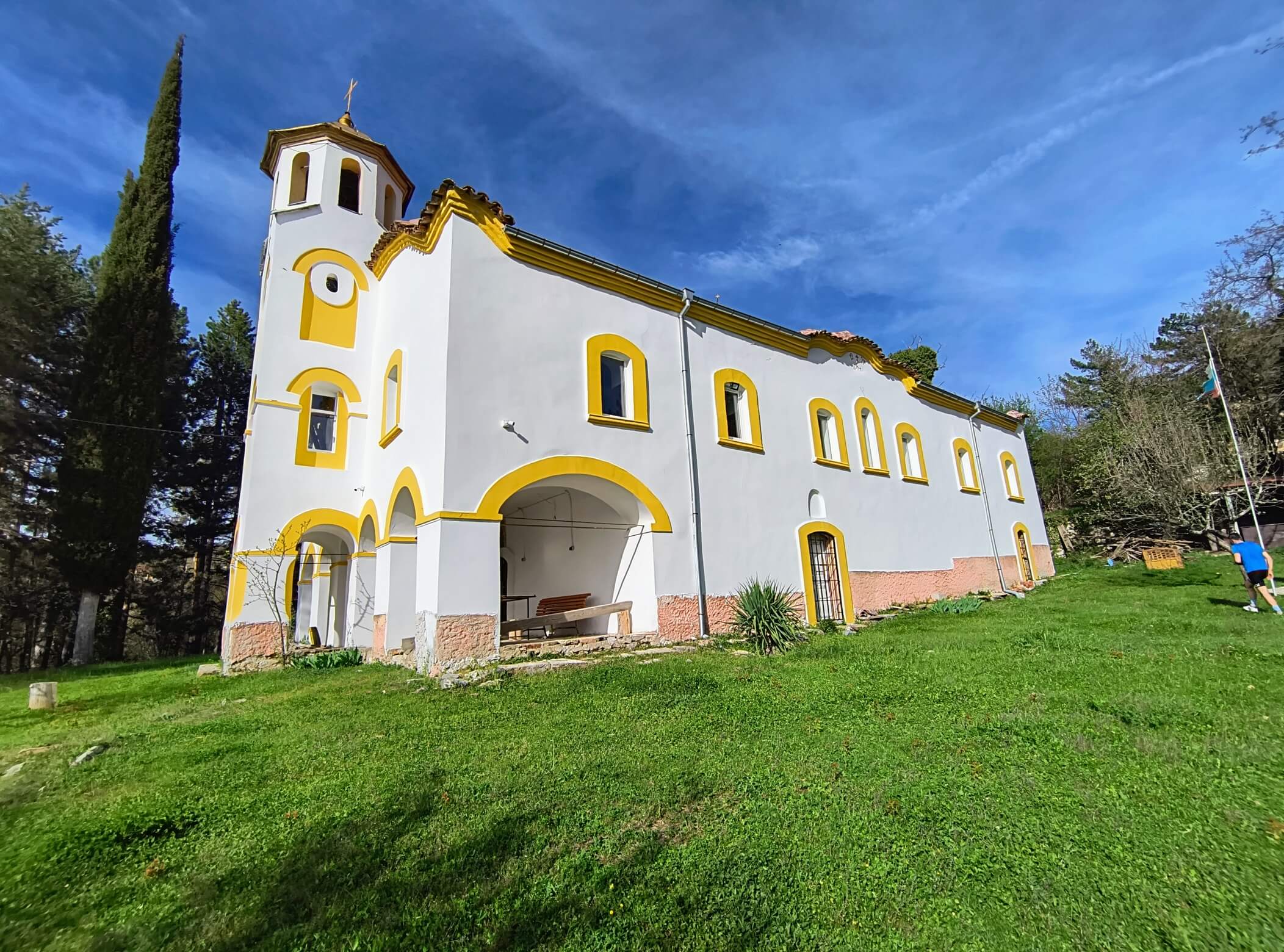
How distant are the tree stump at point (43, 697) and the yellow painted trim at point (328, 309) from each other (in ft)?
26.5

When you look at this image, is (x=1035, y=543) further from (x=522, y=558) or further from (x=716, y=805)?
(x=716, y=805)

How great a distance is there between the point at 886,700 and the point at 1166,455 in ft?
79.2

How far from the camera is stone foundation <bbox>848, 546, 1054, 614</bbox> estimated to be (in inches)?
593

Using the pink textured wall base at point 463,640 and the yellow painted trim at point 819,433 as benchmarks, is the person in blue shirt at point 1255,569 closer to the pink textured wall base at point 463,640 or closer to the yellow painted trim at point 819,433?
the yellow painted trim at point 819,433

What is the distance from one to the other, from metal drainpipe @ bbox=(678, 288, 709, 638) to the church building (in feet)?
0.16

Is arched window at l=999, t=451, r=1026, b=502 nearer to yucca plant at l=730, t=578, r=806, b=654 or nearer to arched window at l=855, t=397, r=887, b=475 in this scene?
arched window at l=855, t=397, r=887, b=475

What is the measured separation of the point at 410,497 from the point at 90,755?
5.72 meters

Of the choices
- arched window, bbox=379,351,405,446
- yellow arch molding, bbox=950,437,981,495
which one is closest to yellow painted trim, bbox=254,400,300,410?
arched window, bbox=379,351,405,446

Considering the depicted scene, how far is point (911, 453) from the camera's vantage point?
18438 millimetres

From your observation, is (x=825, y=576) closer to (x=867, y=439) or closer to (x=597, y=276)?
(x=867, y=439)

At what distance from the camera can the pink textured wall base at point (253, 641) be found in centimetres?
1190

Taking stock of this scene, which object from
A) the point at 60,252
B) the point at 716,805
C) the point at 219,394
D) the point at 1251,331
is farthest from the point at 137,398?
the point at 1251,331

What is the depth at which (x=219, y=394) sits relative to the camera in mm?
27891

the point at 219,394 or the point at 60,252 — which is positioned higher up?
the point at 60,252
